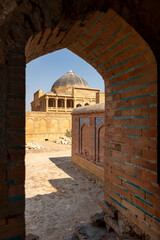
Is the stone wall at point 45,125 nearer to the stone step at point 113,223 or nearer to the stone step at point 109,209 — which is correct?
the stone step at point 109,209

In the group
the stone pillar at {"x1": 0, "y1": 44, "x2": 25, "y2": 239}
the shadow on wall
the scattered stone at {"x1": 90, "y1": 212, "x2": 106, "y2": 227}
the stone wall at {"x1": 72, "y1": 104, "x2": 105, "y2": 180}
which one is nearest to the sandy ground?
the shadow on wall

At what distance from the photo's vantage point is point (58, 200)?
5.03 m

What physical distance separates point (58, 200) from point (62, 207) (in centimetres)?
43

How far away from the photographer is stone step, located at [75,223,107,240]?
2.75m

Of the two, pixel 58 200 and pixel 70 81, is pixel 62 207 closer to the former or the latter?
pixel 58 200

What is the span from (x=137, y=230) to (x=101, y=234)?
2.46 ft

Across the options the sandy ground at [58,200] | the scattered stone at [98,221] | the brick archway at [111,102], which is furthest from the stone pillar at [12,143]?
the sandy ground at [58,200]

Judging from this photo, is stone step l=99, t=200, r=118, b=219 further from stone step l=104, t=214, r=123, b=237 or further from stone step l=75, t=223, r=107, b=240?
stone step l=75, t=223, r=107, b=240

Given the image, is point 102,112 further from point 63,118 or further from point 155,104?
point 63,118

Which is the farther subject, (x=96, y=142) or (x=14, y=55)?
(x=96, y=142)

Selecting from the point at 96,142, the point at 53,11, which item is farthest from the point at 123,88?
the point at 96,142

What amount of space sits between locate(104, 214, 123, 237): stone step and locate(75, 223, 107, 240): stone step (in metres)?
0.21

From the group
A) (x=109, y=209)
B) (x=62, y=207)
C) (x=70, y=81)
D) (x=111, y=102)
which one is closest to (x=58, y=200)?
(x=62, y=207)

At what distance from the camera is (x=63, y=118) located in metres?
20.1
